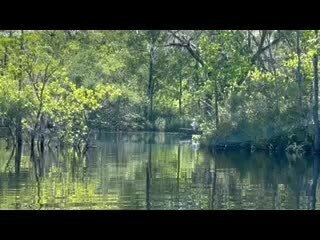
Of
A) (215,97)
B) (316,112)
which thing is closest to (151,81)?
(215,97)

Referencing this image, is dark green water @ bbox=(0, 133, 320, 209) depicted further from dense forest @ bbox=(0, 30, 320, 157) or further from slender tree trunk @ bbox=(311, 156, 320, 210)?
dense forest @ bbox=(0, 30, 320, 157)

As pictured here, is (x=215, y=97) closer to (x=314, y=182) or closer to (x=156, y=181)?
(x=314, y=182)

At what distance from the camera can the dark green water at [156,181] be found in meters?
15.7

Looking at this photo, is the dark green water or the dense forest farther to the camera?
the dense forest

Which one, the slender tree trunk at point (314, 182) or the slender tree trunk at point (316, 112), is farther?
the slender tree trunk at point (316, 112)

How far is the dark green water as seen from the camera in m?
15.7

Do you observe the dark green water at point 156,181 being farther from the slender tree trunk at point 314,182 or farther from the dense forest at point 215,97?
the dense forest at point 215,97

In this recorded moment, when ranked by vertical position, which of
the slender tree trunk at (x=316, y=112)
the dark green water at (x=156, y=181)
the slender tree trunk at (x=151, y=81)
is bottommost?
the dark green water at (x=156, y=181)

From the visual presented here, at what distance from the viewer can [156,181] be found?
2014 centimetres

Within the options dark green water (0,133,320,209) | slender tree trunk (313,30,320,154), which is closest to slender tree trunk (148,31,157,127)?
dark green water (0,133,320,209)

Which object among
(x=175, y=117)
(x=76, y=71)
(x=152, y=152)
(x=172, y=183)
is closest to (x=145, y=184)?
(x=172, y=183)

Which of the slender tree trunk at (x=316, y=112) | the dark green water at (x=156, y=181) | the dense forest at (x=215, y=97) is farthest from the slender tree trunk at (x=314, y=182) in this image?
the dense forest at (x=215, y=97)

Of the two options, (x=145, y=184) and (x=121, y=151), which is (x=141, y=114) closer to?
(x=121, y=151)
